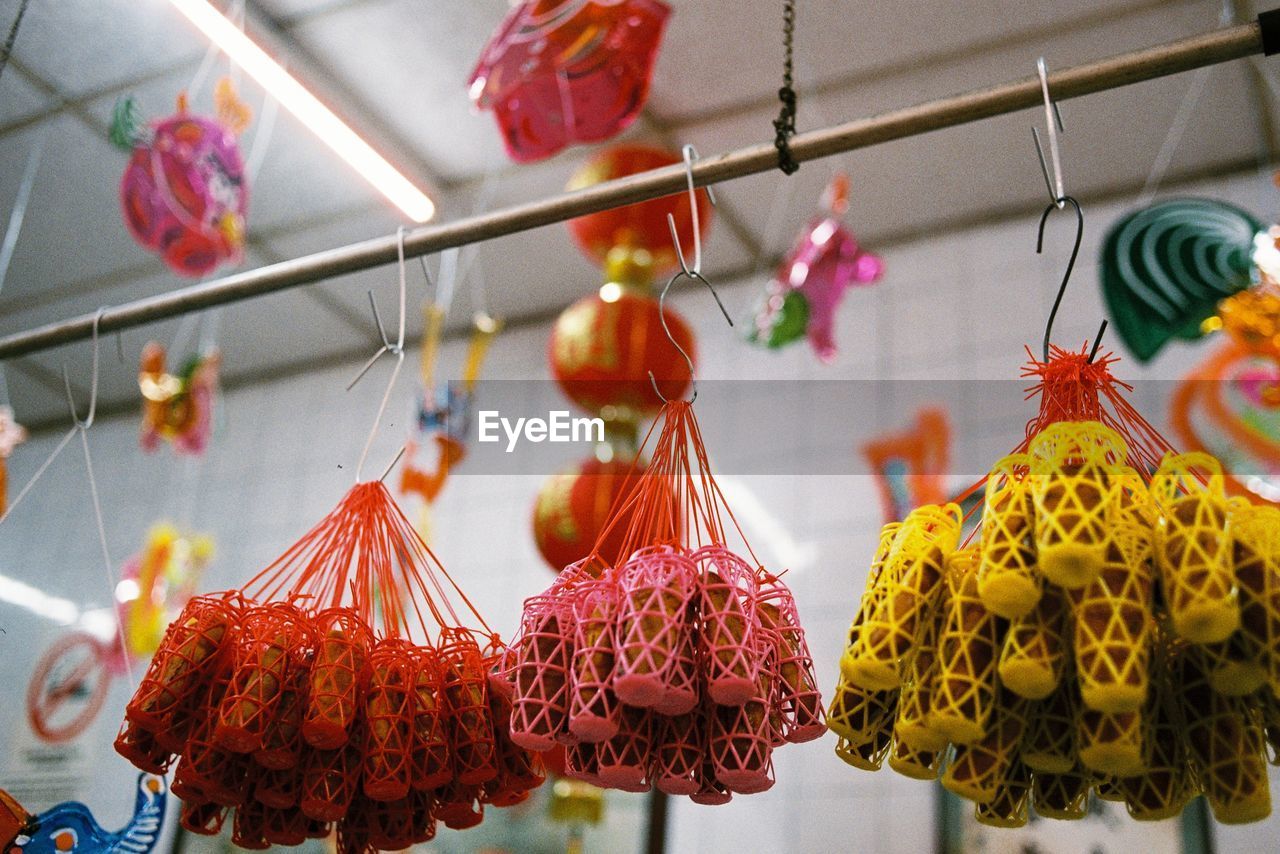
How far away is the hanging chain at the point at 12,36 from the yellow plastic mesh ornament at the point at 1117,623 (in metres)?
1.75

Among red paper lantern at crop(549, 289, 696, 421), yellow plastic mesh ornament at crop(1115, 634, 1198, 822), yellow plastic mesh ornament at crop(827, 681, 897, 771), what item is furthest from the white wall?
yellow plastic mesh ornament at crop(1115, 634, 1198, 822)

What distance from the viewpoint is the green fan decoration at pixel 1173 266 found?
205 cm

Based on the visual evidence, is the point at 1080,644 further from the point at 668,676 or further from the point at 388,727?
the point at 388,727

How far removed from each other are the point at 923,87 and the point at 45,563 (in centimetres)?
209

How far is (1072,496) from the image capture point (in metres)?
0.86

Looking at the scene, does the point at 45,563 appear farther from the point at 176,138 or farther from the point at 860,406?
the point at 860,406

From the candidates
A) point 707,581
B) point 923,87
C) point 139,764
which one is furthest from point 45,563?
point 923,87

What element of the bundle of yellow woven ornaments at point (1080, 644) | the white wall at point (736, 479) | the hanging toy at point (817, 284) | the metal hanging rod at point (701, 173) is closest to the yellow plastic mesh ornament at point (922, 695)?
the bundle of yellow woven ornaments at point (1080, 644)

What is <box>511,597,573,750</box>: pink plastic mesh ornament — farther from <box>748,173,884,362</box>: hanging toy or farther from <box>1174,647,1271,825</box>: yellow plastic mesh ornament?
<box>748,173,884,362</box>: hanging toy

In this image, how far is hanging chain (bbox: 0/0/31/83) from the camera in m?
1.76

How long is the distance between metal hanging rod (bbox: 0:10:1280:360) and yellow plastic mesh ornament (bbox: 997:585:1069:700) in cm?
60

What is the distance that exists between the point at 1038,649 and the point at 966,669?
7 centimetres

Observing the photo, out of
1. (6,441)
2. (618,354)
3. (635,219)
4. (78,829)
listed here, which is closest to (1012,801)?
(78,829)

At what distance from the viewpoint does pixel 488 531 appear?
11.5 ft
